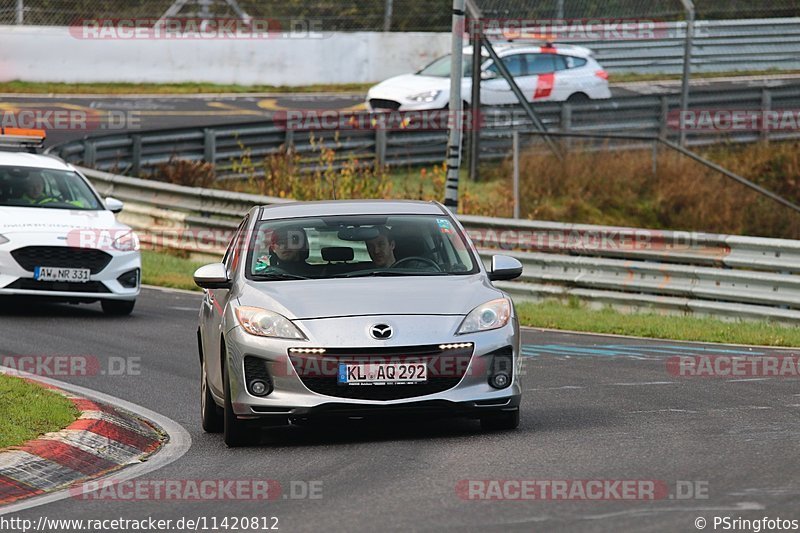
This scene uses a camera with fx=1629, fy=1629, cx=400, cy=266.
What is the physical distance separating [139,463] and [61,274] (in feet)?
26.6

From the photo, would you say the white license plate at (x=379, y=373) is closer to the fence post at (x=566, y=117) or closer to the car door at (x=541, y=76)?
the fence post at (x=566, y=117)

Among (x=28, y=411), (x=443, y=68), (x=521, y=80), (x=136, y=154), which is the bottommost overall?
(x=28, y=411)

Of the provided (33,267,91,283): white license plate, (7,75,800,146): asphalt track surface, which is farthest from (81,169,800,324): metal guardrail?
(7,75,800,146): asphalt track surface

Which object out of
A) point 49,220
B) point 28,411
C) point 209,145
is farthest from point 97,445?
point 209,145

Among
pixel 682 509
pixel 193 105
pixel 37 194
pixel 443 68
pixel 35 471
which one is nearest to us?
pixel 682 509

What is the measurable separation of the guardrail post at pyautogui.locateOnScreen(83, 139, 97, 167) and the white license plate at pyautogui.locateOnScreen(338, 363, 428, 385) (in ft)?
58.3

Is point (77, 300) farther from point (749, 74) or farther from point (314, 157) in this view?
point (749, 74)

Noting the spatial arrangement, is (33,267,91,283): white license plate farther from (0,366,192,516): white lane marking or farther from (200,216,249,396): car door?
(200,216,249,396): car door

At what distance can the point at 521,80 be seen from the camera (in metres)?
31.3

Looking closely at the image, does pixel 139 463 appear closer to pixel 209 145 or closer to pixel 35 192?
pixel 35 192

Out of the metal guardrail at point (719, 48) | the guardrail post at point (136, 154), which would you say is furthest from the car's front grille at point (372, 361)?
the metal guardrail at point (719, 48)

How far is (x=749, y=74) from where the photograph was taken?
30.7 metres

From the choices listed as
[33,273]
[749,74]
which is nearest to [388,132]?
[749,74]

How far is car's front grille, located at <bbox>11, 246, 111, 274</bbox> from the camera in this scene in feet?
56.0
